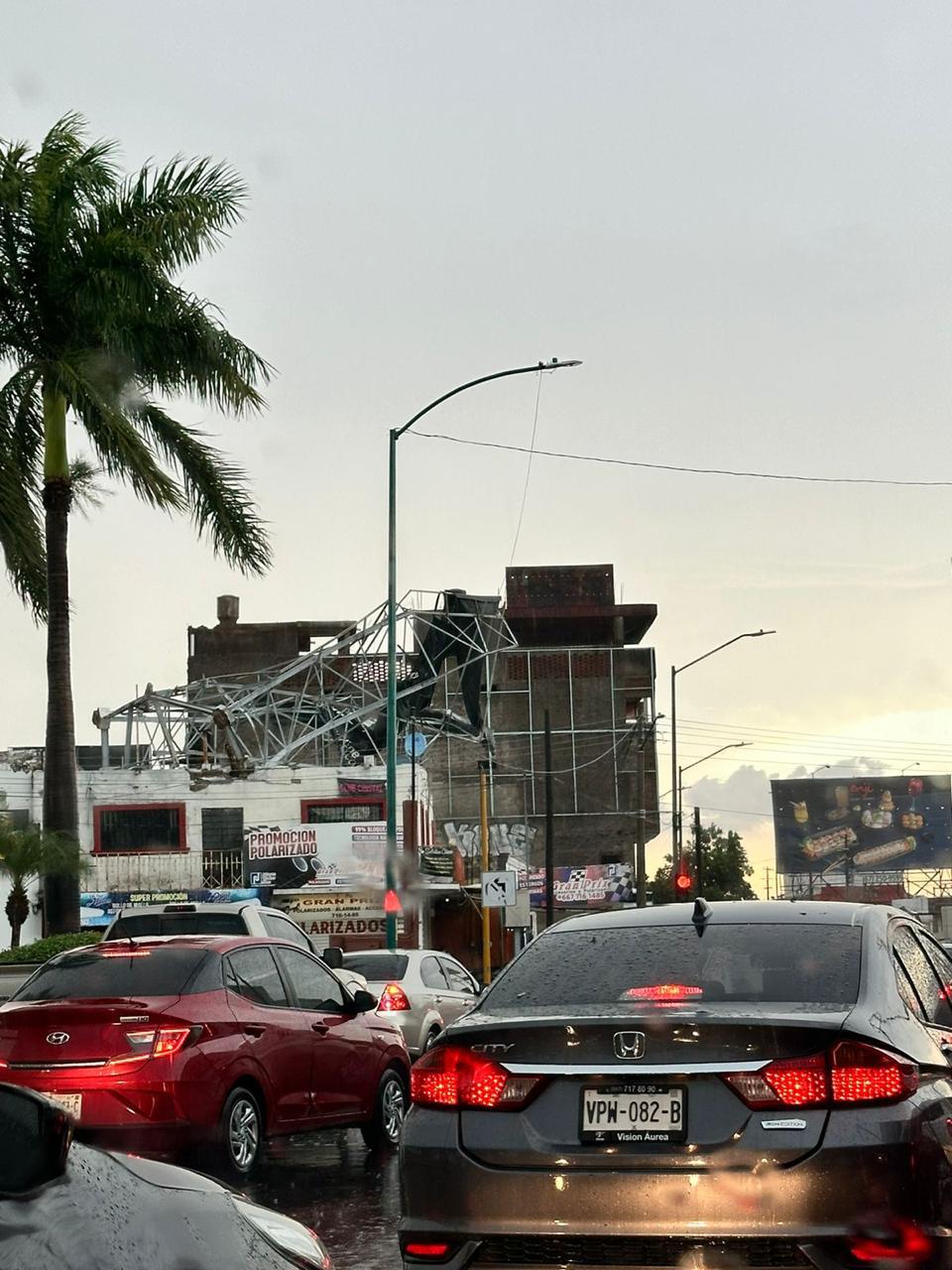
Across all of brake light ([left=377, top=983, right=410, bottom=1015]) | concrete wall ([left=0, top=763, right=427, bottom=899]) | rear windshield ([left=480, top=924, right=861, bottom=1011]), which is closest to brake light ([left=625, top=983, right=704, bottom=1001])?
rear windshield ([left=480, top=924, right=861, bottom=1011])

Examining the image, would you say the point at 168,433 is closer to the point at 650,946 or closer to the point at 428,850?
the point at 650,946

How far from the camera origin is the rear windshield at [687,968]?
600 cm

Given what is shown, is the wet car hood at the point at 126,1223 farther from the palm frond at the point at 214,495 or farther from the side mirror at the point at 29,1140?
the palm frond at the point at 214,495

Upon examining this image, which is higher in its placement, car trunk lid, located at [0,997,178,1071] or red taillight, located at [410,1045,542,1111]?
red taillight, located at [410,1045,542,1111]

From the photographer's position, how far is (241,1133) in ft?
35.7

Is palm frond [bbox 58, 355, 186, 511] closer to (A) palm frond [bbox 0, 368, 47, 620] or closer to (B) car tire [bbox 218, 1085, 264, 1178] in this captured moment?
(A) palm frond [bbox 0, 368, 47, 620]

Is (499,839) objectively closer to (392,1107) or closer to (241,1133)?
(392,1107)

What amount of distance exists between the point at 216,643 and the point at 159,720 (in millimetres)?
29190

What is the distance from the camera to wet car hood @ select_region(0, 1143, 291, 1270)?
2826 mm

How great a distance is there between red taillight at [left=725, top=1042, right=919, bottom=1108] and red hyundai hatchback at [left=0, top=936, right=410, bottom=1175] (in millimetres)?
5623

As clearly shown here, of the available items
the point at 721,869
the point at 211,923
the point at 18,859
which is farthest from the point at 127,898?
the point at 721,869

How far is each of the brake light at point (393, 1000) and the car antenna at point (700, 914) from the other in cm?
1326

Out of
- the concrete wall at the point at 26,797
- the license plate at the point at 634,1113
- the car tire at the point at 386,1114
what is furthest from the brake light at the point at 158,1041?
the concrete wall at the point at 26,797

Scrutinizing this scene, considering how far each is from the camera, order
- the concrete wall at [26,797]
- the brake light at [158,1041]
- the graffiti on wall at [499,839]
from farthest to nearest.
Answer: the graffiti on wall at [499,839] < the concrete wall at [26,797] < the brake light at [158,1041]
